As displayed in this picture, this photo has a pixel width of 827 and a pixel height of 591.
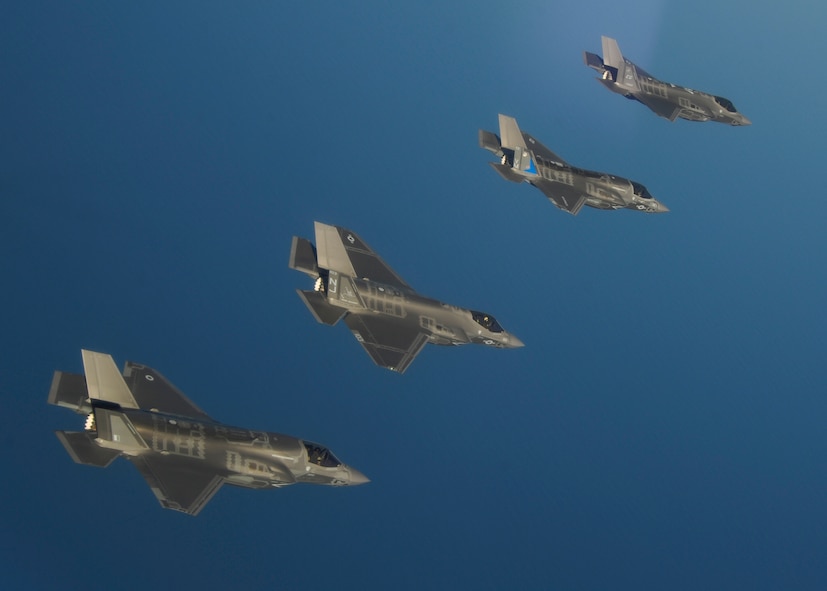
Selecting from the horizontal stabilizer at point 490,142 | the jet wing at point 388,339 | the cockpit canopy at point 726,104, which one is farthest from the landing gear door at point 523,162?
the cockpit canopy at point 726,104

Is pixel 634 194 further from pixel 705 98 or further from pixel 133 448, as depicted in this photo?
pixel 133 448

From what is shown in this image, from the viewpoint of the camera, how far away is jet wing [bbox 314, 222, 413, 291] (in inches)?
1785

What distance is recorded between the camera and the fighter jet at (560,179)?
50.3 metres

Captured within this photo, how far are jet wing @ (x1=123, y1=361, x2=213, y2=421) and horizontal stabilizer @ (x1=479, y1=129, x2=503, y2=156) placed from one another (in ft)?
59.8

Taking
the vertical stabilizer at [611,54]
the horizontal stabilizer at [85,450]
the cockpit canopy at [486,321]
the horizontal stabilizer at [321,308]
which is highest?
the vertical stabilizer at [611,54]

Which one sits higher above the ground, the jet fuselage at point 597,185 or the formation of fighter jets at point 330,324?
the jet fuselage at point 597,185

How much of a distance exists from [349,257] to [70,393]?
1315 cm

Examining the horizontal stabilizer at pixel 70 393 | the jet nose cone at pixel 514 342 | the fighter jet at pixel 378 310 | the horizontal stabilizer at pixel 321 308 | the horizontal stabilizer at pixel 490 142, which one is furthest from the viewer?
the horizontal stabilizer at pixel 490 142

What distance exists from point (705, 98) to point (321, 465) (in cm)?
2833

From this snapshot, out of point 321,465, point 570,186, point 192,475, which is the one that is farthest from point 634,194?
point 192,475

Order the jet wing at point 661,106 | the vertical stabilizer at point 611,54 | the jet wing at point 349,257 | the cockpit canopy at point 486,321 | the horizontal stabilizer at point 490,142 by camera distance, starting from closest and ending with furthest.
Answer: the jet wing at point 349,257
the cockpit canopy at point 486,321
the horizontal stabilizer at point 490,142
the jet wing at point 661,106
the vertical stabilizer at point 611,54

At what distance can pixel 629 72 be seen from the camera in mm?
55250

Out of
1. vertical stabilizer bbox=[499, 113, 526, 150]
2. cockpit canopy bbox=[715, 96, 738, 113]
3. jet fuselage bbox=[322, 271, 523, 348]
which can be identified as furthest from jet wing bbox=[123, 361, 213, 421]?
cockpit canopy bbox=[715, 96, 738, 113]

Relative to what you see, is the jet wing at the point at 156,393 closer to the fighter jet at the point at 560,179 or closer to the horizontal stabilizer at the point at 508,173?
the horizontal stabilizer at the point at 508,173
